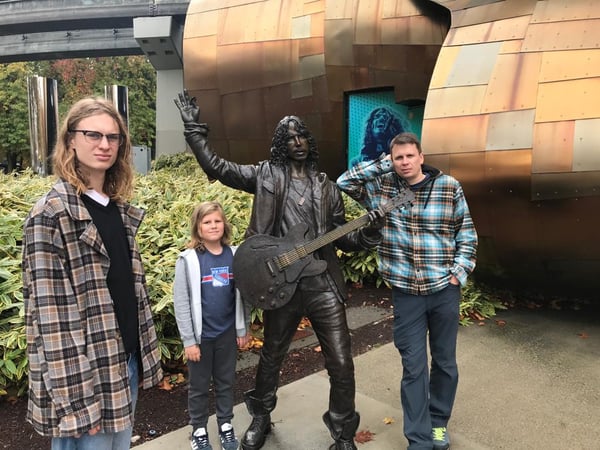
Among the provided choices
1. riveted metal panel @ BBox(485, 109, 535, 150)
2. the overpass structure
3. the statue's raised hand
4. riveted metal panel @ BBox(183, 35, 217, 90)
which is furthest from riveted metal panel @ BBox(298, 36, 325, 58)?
the overpass structure

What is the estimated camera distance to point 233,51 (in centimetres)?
811

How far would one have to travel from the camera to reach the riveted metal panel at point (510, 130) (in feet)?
14.7

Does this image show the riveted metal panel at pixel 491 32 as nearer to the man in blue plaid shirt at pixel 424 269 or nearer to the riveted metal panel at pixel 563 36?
the riveted metal panel at pixel 563 36

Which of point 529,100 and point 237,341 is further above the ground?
point 529,100

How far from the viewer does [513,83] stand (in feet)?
15.2

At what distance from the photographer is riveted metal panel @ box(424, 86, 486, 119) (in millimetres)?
4820

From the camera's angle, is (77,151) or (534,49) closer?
(77,151)

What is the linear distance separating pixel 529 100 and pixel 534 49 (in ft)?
1.74

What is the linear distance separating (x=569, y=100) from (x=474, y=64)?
39.1 inches

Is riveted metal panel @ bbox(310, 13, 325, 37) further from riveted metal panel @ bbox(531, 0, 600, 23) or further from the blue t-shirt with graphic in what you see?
the blue t-shirt with graphic

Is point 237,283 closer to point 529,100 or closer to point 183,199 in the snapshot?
point 529,100

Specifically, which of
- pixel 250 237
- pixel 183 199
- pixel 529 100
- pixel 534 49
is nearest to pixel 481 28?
pixel 534 49

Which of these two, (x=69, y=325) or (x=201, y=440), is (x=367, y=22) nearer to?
(x=201, y=440)

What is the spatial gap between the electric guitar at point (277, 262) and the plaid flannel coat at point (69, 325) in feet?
3.52
